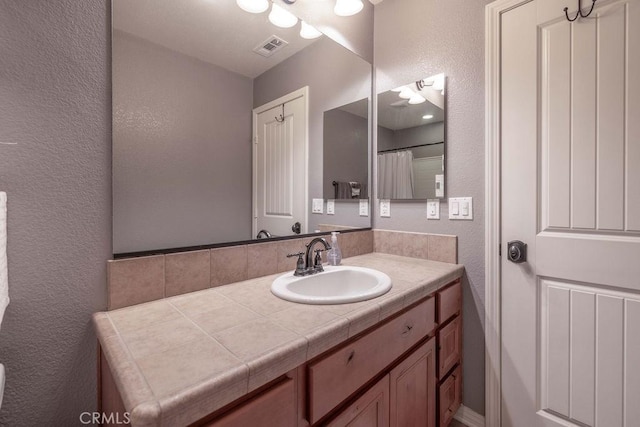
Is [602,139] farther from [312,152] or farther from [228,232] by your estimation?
[228,232]

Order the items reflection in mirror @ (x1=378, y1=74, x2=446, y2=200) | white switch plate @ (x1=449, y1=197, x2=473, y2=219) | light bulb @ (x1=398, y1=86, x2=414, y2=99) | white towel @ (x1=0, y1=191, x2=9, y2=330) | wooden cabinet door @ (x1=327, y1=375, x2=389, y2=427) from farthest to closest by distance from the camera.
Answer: light bulb @ (x1=398, y1=86, x2=414, y2=99) → reflection in mirror @ (x1=378, y1=74, x2=446, y2=200) → white switch plate @ (x1=449, y1=197, x2=473, y2=219) → wooden cabinet door @ (x1=327, y1=375, x2=389, y2=427) → white towel @ (x1=0, y1=191, x2=9, y2=330)

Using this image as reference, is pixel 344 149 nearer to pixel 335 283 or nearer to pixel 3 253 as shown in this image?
pixel 335 283

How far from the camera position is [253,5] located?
1331 mm

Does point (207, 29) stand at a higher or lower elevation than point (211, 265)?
higher

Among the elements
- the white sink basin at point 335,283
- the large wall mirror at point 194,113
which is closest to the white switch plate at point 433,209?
the white sink basin at point 335,283

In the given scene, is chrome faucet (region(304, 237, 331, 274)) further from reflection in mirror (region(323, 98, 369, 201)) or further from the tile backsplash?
reflection in mirror (region(323, 98, 369, 201))

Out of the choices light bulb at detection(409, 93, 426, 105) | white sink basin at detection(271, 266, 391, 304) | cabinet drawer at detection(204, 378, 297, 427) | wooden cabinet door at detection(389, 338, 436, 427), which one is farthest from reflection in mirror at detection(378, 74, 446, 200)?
cabinet drawer at detection(204, 378, 297, 427)

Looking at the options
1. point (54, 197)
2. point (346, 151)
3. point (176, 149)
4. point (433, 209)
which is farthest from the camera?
point (346, 151)

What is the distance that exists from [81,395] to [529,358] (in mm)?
1759

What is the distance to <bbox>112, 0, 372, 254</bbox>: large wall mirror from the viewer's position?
987 millimetres

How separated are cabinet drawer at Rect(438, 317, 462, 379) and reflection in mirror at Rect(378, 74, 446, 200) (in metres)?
0.70

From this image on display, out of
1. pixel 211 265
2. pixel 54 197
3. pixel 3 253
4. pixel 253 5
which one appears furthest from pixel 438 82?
pixel 3 253

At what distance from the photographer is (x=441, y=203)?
1.64m

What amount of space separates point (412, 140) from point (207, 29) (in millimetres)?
1206
